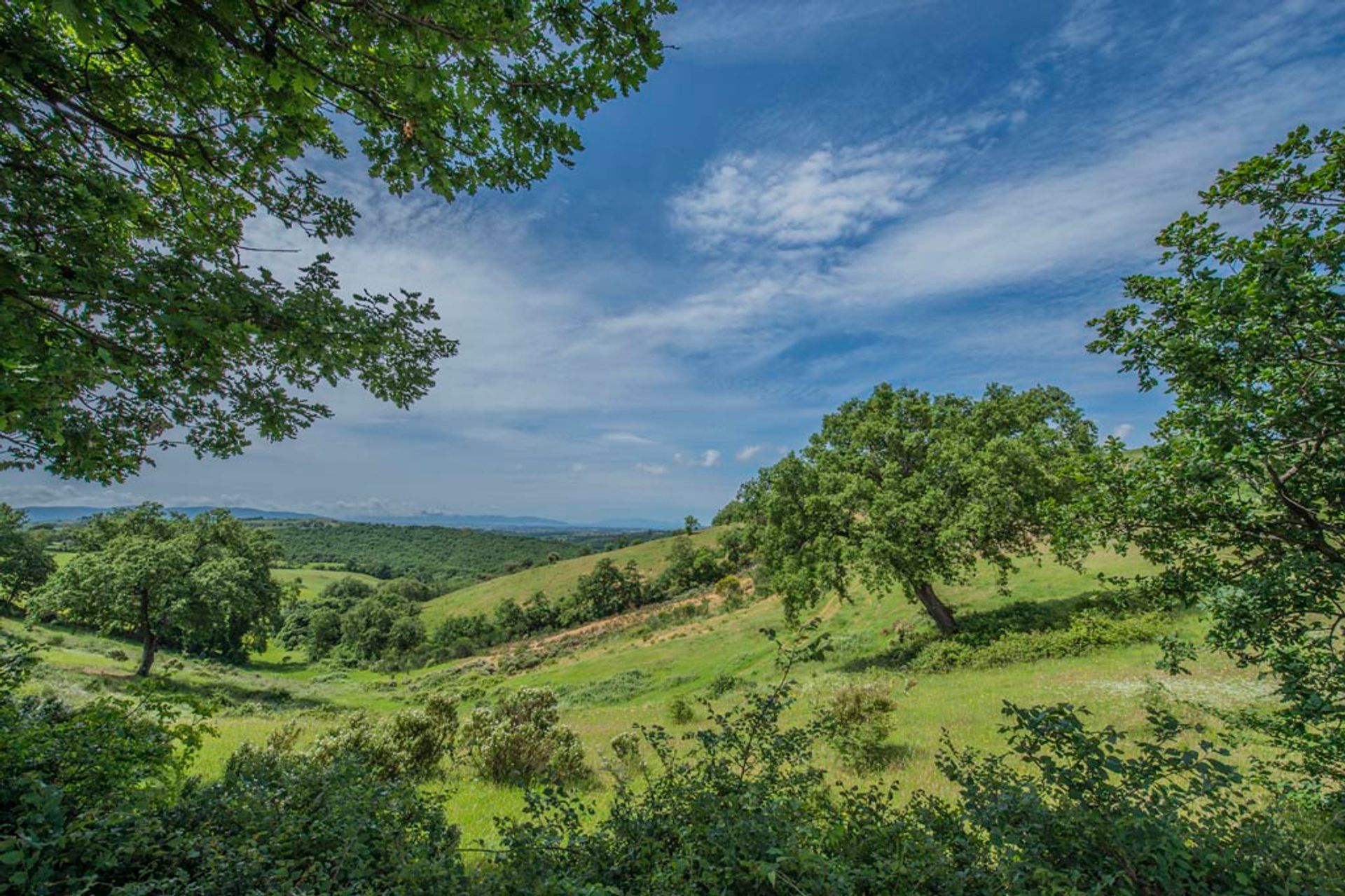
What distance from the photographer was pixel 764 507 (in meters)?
21.8

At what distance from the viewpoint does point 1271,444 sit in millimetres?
4984

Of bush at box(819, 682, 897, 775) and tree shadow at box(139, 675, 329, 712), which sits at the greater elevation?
bush at box(819, 682, 897, 775)

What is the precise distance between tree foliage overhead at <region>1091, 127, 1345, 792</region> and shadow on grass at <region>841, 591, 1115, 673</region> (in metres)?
14.6

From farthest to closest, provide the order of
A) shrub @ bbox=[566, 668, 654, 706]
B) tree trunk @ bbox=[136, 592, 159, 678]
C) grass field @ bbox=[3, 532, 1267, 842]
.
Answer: shrub @ bbox=[566, 668, 654, 706]
tree trunk @ bbox=[136, 592, 159, 678]
grass field @ bbox=[3, 532, 1267, 842]

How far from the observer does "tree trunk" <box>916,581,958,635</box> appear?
2077 cm

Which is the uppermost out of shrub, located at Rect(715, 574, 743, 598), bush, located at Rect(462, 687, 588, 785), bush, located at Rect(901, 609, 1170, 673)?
bush, located at Rect(901, 609, 1170, 673)

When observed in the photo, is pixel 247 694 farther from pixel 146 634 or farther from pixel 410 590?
pixel 410 590

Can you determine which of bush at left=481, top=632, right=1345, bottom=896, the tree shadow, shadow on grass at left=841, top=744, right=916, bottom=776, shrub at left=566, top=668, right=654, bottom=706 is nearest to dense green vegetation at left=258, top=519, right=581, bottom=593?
the tree shadow

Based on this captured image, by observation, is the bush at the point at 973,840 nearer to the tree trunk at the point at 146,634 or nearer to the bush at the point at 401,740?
the bush at the point at 401,740

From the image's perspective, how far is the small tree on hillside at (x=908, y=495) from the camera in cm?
1797

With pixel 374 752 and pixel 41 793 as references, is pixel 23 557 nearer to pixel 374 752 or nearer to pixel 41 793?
pixel 374 752

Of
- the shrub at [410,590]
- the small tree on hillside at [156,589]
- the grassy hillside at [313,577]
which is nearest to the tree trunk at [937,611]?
the small tree on hillside at [156,589]

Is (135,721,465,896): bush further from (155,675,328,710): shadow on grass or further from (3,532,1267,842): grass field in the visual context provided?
(155,675,328,710): shadow on grass

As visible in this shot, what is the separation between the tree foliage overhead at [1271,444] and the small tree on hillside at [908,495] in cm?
1237
